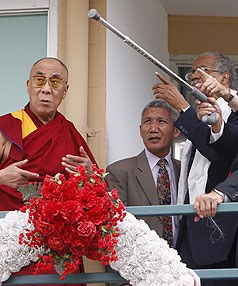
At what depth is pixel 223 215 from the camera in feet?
17.4

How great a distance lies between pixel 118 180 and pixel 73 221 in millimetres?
1635

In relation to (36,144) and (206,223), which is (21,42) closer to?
(36,144)

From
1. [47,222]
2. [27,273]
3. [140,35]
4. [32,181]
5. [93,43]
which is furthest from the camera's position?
[140,35]

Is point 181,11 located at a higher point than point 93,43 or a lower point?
higher

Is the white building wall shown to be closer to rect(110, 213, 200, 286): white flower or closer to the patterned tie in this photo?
the patterned tie

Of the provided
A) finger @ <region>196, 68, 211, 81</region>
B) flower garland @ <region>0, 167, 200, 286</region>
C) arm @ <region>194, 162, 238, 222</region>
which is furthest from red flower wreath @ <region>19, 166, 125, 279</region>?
finger @ <region>196, 68, 211, 81</region>

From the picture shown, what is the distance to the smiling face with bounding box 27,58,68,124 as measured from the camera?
18.7 ft

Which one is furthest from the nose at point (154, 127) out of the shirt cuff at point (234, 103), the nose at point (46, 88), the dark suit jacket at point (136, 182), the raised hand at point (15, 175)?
the raised hand at point (15, 175)

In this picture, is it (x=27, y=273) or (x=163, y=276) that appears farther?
(x=27, y=273)

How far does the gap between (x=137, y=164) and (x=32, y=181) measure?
0.98m

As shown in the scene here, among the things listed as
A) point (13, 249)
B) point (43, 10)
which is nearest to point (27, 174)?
point (13, 249)

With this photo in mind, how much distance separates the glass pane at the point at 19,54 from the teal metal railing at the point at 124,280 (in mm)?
2036

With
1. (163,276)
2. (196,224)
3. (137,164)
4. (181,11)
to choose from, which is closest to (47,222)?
(163,276)

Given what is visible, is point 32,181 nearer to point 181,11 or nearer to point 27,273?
point 27,273
